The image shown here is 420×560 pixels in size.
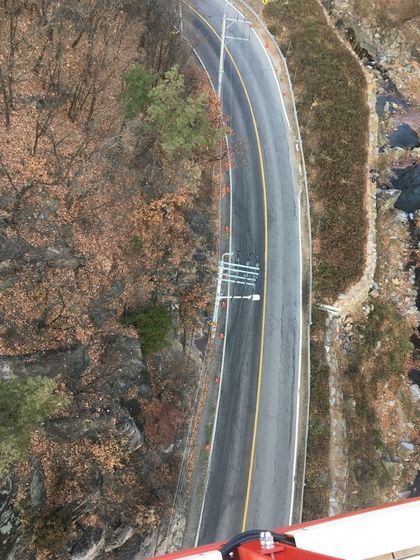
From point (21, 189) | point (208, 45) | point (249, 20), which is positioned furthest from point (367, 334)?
point (249, 20)

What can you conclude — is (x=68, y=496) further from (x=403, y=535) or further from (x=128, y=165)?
(x=128, y=165)

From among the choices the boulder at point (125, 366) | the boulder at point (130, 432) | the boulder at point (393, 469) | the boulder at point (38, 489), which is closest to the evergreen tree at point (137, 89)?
the boulder at point (125, 366)

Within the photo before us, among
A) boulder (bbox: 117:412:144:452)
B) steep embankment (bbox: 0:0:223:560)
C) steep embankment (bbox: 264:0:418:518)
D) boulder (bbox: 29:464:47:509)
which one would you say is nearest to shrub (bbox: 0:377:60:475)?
steep embankment (bbox: 0:0:223:560)

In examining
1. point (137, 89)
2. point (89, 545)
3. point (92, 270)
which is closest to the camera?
point (89, 545)

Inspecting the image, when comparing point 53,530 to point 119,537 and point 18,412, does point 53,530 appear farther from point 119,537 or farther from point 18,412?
point 18,412

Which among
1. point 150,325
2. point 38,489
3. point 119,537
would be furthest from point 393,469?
point 38,489

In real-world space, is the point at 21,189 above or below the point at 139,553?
above
